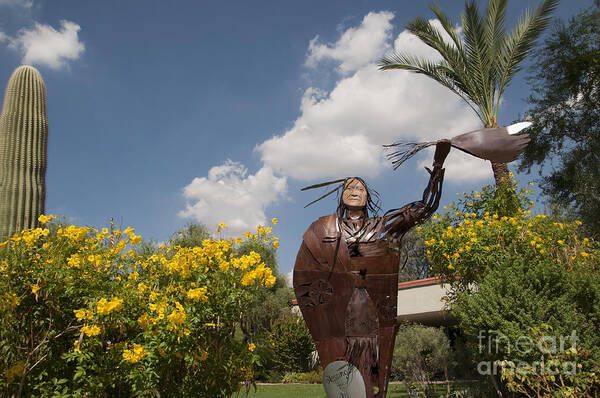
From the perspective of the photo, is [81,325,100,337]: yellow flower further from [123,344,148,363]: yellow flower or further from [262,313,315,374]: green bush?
[262,313,315,374]: green bush

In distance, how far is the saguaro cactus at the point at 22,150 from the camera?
13180 millimetres

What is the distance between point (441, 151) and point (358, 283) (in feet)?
5.23

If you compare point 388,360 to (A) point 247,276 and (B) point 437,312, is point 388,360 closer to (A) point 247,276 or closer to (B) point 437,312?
(A) point 247,276

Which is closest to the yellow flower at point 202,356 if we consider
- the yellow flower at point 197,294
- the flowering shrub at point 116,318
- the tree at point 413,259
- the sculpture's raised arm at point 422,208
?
the flowering shrub at point 116,318

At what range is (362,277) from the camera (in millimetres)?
4570

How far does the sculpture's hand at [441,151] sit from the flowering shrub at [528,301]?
2763 millimetres

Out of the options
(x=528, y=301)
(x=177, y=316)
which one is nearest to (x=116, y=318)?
(x=177, y=316)

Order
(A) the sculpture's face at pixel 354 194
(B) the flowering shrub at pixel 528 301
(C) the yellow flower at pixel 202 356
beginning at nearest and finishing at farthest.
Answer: (C) the yellow flower at pixel 202 356, (A) the sculpture's face at pixel 354 194, (B) the flowering shrub at pixel 528 301

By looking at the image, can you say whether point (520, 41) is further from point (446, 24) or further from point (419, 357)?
point (419, 357)

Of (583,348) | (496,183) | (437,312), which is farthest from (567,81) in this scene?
(583,348)

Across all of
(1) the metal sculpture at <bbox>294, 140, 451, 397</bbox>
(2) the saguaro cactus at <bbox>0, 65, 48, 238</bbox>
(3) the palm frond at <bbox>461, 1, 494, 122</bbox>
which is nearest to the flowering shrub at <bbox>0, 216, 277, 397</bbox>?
(1) the metal sculpture at <bbox>294, 140, 451, 397</bbox>

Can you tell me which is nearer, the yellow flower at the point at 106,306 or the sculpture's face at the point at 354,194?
the yellow flower at the point at 106,306
